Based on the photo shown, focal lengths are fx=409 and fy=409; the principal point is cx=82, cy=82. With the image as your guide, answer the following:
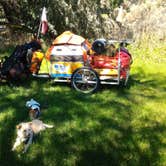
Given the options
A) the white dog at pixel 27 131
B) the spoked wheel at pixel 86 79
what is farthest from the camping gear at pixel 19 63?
the white dog at pixel 27 131

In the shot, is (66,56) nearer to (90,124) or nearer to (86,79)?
(86,79)

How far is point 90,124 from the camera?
7.80m

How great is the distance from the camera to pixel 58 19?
15914 mm

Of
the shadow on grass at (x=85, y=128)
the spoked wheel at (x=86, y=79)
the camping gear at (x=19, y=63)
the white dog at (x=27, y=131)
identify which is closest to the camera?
the shadow on grass at (x=85, y=128)

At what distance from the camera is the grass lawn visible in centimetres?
678

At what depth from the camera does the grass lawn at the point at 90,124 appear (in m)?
6.78

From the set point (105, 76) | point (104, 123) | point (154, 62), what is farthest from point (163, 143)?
point (154, 62)

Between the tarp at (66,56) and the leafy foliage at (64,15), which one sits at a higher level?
the leafy foliage at (64,15)

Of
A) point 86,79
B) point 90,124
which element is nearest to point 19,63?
point 86,79

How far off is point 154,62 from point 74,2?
15.1 ft

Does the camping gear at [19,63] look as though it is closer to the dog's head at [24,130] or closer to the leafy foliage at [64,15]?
the dog's head at [24,130]

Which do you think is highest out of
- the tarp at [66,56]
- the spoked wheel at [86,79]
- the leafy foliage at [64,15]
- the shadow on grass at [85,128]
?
the leafy foliage at [64,15]

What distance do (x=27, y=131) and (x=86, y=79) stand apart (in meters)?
2.50

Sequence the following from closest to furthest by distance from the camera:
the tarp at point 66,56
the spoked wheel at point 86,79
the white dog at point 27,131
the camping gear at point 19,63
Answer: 1. the white dog at point 27,131
2. the spoked wheel at point 86,79
3. the tarp at point 66,56
4. the camping gear at point 19,63
